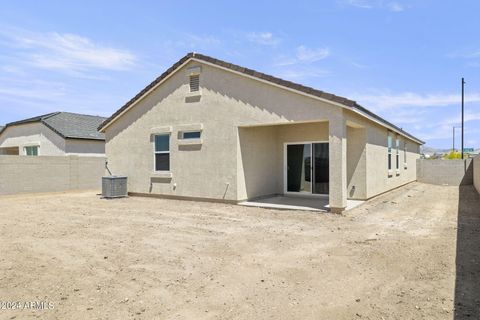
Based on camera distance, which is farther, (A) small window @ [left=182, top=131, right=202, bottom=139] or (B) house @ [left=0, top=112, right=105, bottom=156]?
(B) house @ [left=0, top=112, right=105, bottom=156]

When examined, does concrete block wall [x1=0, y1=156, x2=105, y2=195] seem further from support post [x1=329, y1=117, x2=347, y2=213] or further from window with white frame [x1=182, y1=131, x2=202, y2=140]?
support post [x1=329, y1=117, x2=347, y2=213]

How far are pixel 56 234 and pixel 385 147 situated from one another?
14.3m

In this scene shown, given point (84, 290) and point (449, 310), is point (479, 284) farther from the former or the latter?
point (84, 290)

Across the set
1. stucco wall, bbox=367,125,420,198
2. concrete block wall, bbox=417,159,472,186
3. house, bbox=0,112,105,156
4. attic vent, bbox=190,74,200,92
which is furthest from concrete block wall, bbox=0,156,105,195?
concrete block wall, bbox=417,159,472,186

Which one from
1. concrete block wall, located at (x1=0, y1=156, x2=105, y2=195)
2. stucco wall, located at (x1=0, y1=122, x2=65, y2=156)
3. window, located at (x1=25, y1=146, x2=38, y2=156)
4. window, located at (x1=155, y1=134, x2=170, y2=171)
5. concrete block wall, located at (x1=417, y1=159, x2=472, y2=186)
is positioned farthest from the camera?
window, located at (x1=25, y1=146, x2=38, y2=156)

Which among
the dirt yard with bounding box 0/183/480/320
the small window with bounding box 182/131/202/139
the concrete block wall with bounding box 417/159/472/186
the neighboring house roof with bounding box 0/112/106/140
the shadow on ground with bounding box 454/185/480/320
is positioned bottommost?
the dirt yard with bounding box 0/183/480/320

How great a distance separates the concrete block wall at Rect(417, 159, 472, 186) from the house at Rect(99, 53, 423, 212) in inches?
459

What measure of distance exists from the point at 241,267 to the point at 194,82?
9.86 metres

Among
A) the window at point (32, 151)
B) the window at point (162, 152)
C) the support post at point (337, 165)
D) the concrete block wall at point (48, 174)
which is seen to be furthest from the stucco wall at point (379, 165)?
the window at point (32, 151)

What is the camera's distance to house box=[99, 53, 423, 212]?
11352mm

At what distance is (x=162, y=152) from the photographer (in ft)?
48.9

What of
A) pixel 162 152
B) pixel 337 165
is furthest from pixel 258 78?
pixel 162 152

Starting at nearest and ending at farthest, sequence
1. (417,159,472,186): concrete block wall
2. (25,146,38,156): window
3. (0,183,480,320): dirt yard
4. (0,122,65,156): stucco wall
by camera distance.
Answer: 1. (0,183,480,320): dirt yard
2. (0,122,65,156): stucco wall
3. (417,159,472,186): concrete block wall
4. (25,146,38,156): window

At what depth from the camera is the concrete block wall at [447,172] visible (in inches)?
965
